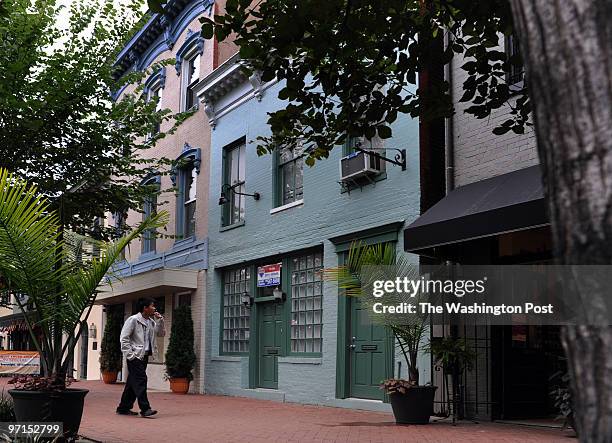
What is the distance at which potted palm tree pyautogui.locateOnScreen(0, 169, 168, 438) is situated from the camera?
7922 mm

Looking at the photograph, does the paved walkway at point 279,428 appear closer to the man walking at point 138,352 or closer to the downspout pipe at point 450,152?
the man walking at point 138,352

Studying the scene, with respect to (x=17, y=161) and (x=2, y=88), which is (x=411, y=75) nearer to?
(x=2, y=88)

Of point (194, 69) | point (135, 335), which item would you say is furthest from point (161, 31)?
point (135, 335)

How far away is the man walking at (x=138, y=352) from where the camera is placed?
12258 mm

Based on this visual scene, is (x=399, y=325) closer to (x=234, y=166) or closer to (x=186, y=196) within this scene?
(x=234, y=166)

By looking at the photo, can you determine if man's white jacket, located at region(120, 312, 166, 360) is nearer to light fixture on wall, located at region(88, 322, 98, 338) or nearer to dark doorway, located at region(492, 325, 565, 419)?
dark doorway, located at region(492, 325, 565, 419)

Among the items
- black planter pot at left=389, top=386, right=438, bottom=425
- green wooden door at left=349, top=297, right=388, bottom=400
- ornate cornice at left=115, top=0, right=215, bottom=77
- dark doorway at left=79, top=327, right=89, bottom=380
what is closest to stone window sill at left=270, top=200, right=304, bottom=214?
green wooden door at left=349, top=297, right=388, bottom=400

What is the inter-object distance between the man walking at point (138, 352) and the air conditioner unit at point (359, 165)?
13.3 ft

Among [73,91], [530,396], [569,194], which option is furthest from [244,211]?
[569,194]

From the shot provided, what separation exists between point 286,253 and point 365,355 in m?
3.45

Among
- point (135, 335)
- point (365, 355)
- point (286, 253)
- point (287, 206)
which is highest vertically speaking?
point (287, 206)

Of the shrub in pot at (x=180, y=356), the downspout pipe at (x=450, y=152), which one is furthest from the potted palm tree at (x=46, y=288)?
the shrub in pot at (x=180, y=356)

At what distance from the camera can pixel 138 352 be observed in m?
12.4

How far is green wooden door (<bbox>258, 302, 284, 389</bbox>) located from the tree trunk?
14953mm
